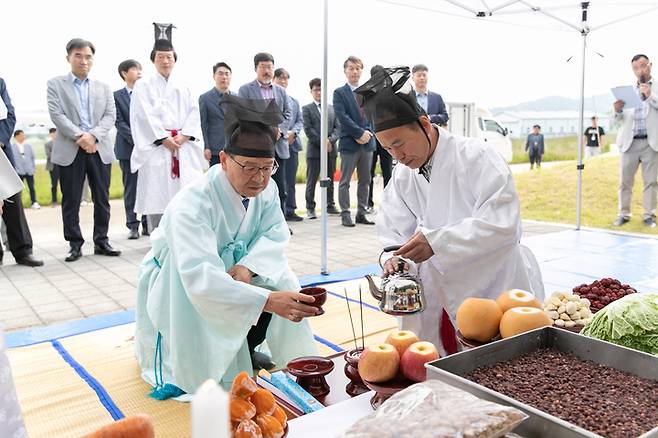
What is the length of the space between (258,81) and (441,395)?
6.14m

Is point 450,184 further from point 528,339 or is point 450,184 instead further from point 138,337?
point 138,337

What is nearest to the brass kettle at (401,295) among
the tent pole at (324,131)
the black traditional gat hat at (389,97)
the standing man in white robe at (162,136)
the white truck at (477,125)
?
the black traditional gat hat at (389,97)

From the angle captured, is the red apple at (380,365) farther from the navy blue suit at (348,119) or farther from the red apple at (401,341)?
the navy blue suit at (348,119)

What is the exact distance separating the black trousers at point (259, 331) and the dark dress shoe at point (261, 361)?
0.08 m

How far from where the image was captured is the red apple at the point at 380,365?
47.5 inches

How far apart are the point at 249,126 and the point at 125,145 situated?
4.98 metres

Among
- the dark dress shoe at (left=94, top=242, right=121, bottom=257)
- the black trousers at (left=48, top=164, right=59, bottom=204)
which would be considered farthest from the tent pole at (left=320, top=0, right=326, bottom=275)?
the black trousers at (left=48, top=164, right=59, bottom=204)

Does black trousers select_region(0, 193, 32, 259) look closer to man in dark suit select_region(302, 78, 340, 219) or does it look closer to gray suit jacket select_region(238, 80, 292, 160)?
gray suit jacket select_region(238, 80, 292, 160)

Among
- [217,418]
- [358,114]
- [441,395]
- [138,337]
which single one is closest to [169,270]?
[138,337]

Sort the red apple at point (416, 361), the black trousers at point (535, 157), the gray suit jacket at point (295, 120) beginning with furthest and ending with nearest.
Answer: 1. the black trousers at point (535, 157)
2. the gray suit jacket at point (295, 120)
3. the red apple at point (416, 361)

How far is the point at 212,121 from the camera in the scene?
6707 mm

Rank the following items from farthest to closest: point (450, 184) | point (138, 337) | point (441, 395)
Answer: point (138, 337), point (450, 184), point (441, 395)

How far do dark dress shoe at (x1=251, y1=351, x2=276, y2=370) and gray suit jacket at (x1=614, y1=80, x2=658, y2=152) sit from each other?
6.10 metres

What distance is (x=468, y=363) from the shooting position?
115 cm
